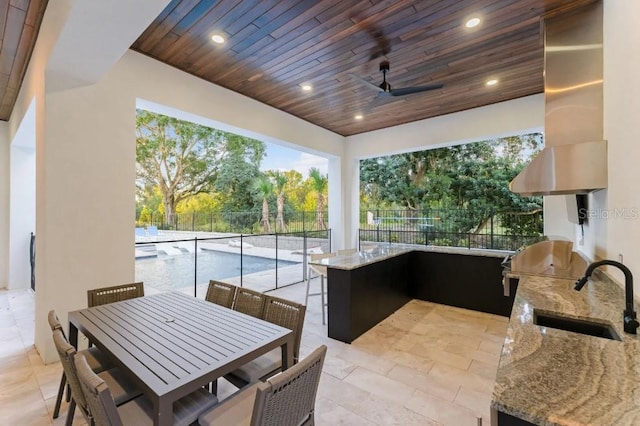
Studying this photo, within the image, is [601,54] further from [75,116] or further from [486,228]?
[486,228]

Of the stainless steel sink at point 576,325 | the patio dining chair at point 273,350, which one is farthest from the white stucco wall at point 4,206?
the stainless steel sink at point 576,325

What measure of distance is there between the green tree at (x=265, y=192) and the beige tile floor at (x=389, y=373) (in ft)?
30.0

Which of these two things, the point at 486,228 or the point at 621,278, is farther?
the point at 486,228

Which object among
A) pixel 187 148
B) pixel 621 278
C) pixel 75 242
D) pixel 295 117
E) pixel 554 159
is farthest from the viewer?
pixel 187 148

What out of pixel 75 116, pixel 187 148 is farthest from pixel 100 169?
pixel 187 148

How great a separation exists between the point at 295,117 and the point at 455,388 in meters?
4.73

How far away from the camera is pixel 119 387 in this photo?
1630 mm

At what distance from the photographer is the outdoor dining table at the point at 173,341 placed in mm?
1294

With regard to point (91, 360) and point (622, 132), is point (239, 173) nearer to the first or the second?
point (91, 360)

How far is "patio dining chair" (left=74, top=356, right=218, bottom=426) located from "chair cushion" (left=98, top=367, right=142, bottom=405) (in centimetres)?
5

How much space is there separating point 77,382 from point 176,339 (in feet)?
1.47

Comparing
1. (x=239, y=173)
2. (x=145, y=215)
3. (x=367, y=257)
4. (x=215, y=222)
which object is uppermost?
(x=239, y=173)

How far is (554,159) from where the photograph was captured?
83.7 inches

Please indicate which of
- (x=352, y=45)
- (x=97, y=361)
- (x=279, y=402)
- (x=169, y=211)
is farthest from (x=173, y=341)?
(x=169, y=211)
